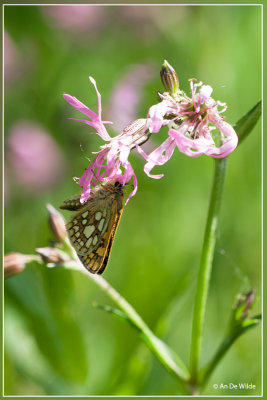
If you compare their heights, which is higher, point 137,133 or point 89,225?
point 137,133

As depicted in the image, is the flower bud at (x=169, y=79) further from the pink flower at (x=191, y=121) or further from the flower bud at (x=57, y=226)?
the flower bud at (x=57, y=226)

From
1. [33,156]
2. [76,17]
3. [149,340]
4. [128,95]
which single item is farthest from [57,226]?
[76,17]

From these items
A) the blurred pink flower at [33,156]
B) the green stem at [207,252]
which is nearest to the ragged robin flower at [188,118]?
the green stem at [207,252]

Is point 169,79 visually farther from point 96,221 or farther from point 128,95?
point 128,95

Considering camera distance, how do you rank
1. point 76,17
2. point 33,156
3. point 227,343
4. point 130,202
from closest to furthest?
point 227,343 < point 130,202 < point 33,156 < point 76,17

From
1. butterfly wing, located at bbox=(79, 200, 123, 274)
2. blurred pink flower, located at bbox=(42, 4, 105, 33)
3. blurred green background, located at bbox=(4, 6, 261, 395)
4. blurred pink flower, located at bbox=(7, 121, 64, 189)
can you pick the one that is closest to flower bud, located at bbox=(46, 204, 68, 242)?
butterfly wing, located at bbox=(79, 200, 123, 274)

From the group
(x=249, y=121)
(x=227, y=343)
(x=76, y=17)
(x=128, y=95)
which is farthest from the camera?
(x=76, y=17)
